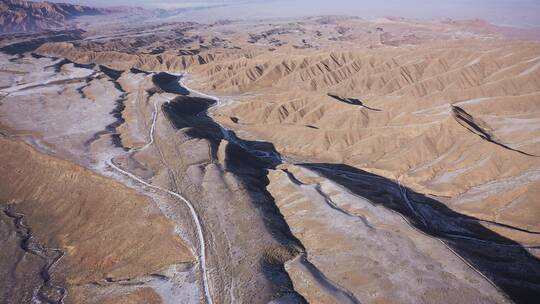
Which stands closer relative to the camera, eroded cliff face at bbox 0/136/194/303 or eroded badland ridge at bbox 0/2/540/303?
eroded badland ridge at bbox 0/2/540/303

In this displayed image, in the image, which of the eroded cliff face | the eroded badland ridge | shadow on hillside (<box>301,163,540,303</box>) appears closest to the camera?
shadow on hillside (<box>301,163,540,303</box>)

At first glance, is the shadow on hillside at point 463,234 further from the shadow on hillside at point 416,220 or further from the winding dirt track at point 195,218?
the winding dirt track at point 195,218

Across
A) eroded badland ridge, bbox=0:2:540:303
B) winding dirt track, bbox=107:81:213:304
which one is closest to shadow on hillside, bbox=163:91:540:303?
eroded badland ridge, bbox=0:2:540:303

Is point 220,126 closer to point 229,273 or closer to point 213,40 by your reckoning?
point 229,273

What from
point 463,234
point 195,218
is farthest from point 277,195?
point 463,234

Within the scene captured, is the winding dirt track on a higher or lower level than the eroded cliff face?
higher

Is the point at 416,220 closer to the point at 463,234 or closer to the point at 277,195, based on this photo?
the point at 463,234

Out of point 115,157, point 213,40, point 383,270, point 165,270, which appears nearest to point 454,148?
point 383,270

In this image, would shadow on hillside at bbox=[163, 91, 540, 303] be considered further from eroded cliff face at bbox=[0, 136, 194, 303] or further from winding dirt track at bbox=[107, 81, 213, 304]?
eroded cliff face at bbox=[0, 136, 194, 303]

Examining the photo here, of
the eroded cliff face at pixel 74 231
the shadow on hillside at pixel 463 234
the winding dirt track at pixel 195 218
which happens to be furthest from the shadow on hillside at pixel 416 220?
the eroded cliff face at pixel 74 231
